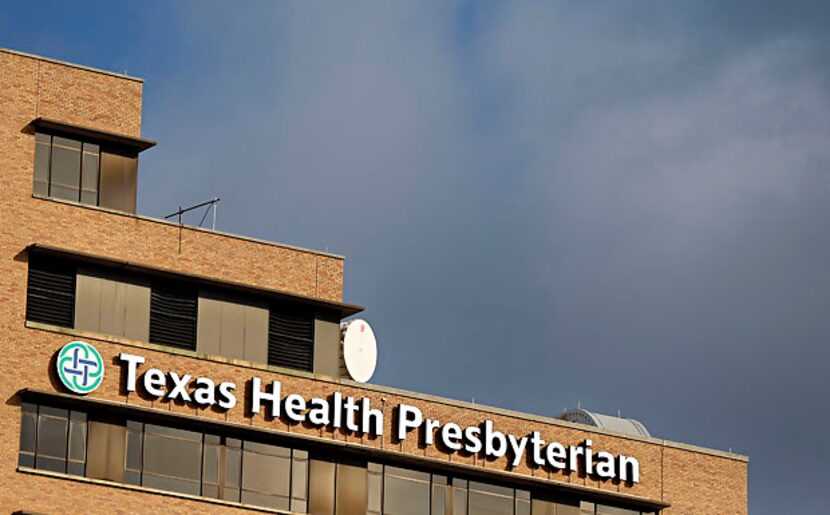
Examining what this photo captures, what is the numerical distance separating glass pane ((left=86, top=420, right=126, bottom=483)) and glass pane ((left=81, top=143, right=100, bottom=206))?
299 inches

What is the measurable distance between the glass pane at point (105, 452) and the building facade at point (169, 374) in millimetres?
45

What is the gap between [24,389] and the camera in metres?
83.8

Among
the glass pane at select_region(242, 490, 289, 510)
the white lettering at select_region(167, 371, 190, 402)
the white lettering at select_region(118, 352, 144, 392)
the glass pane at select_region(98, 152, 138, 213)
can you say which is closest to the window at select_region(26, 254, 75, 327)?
the white lettering at select_region(118, 352, 144, 392)

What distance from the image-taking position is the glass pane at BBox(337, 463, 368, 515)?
89938 millimetres

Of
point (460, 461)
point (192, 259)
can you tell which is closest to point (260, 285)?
point (192, 259)

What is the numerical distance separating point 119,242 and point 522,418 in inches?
632

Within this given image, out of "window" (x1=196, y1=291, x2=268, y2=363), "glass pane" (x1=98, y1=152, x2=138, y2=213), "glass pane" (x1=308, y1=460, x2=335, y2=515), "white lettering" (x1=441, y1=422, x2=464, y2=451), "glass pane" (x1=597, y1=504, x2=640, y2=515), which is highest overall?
"glass pane" (x1=98, y1=152, x2=138, y2=213)

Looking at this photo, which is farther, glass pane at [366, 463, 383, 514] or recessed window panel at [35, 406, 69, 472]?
glass pane at [366, 463, 383, 514]

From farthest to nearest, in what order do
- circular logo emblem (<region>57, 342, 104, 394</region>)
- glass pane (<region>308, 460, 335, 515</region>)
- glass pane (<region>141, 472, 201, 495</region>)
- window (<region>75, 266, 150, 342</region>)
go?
glass pane (<region>308, 460, 335, 515</region>), window (<region>75, 266, 150, 342</region>), glass pane (<region>141, 472, 201, 495</region>), circular logo emblem (<region>57, 342, 104, 394</region>)

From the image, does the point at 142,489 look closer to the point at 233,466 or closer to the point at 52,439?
the point at 52,439

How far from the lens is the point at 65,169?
8756 cm

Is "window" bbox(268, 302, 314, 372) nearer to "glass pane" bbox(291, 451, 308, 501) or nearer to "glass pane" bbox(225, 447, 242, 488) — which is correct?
"glass pane" bbox(291, 451, 308, 501)

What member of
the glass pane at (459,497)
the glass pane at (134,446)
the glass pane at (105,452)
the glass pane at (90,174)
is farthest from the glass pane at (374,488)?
the glass pane at (90,174)

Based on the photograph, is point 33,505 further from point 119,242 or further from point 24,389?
point 119,242
